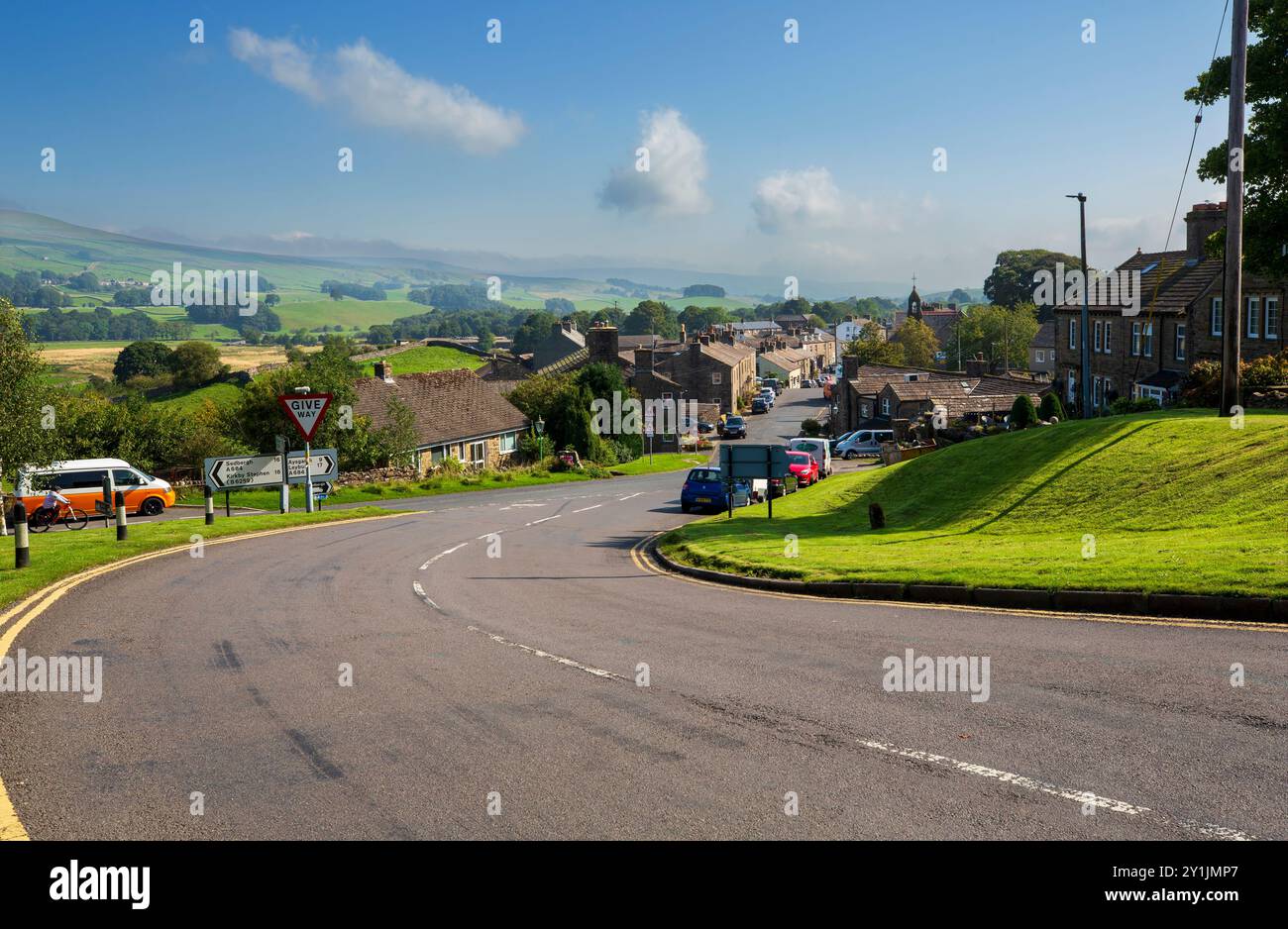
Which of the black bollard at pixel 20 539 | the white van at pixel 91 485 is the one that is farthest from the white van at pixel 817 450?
the black bollard at pixel 20 539

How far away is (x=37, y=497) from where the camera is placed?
34500 millimetres

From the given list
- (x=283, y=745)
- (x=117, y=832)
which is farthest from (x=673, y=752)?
(x=117, y=832)

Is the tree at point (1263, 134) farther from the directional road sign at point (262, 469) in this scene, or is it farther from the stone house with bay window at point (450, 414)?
the stone house with bay window at point (450, 414)

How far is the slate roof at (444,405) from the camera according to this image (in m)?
62.0

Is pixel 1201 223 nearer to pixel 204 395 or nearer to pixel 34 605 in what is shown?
pixel 34 605

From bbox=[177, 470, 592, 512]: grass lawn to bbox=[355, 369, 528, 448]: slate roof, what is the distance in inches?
232

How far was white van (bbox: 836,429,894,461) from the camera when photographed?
62.8 m

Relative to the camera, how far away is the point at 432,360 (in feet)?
455

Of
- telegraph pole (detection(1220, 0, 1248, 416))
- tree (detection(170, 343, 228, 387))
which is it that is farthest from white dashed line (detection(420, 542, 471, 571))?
tree (detection(170, 343, 228, 387))

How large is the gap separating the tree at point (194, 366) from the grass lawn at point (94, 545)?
93.1 m

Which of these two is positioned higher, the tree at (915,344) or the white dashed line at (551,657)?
the tree at (915,344)

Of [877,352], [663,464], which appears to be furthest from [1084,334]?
[877,352]

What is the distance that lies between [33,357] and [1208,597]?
105 feet

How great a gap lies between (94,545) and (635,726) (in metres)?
17.3
